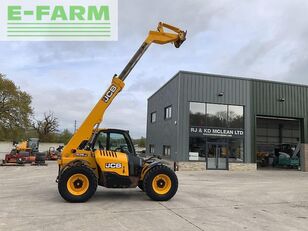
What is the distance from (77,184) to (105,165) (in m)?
1.00

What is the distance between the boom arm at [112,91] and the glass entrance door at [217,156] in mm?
15020

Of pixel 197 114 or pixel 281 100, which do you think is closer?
pixel 197 114

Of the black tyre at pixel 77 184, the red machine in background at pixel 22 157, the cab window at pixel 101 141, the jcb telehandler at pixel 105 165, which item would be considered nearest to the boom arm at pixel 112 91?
the jcb telehandler at pixel 105 165

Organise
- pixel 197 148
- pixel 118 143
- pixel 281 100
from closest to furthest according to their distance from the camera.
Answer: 1. pixel 118 143
2. pixel 197 148
3. pixel 281 100

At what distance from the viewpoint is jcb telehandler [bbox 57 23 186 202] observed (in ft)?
33.7

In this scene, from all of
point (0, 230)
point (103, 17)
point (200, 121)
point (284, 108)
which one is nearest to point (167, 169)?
point (0, 230)

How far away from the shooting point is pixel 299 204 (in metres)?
11.1

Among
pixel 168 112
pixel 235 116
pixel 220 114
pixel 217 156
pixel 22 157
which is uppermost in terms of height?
pixel 168 112

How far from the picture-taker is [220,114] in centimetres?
2703

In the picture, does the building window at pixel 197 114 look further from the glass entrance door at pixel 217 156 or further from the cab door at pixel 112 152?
the cab door at pixel 112 152

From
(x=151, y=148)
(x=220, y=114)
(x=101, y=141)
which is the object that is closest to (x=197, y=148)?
(x=220, y=114)

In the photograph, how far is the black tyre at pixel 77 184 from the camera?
10125 millimetres

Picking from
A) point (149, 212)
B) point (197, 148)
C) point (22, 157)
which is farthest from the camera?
point (22, 157)

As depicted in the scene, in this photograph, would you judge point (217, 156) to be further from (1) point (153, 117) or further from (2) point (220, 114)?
(1) point (153, 117)
